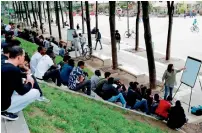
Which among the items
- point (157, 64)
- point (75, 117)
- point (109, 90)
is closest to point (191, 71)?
point (109, 90)

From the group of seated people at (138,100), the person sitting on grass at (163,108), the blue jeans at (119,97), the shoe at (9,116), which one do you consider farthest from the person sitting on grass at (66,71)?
the shoe at (9,116)

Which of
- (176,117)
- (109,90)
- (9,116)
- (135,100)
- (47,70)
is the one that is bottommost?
(176,117)

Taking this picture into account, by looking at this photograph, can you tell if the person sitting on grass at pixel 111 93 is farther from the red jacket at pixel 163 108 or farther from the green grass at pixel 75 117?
the red jacket at pixel 163 108

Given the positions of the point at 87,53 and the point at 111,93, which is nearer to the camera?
the point at 111,93

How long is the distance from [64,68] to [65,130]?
4292 mm

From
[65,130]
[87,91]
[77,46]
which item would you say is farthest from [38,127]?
[77,46]

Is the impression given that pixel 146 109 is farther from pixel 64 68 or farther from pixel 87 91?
pixel 64 68

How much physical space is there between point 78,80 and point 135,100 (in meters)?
1.83

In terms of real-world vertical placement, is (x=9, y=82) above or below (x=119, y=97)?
above

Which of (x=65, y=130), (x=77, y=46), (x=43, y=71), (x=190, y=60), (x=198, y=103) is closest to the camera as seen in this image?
(x=65, y=130)

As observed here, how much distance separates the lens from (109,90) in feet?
31.3

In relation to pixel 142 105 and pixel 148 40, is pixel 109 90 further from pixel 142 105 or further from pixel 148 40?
pixel 148 40

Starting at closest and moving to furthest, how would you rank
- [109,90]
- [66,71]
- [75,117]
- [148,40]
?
[75,117] → [109,90] → [66,71] → [148,40]

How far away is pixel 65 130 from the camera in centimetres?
585
